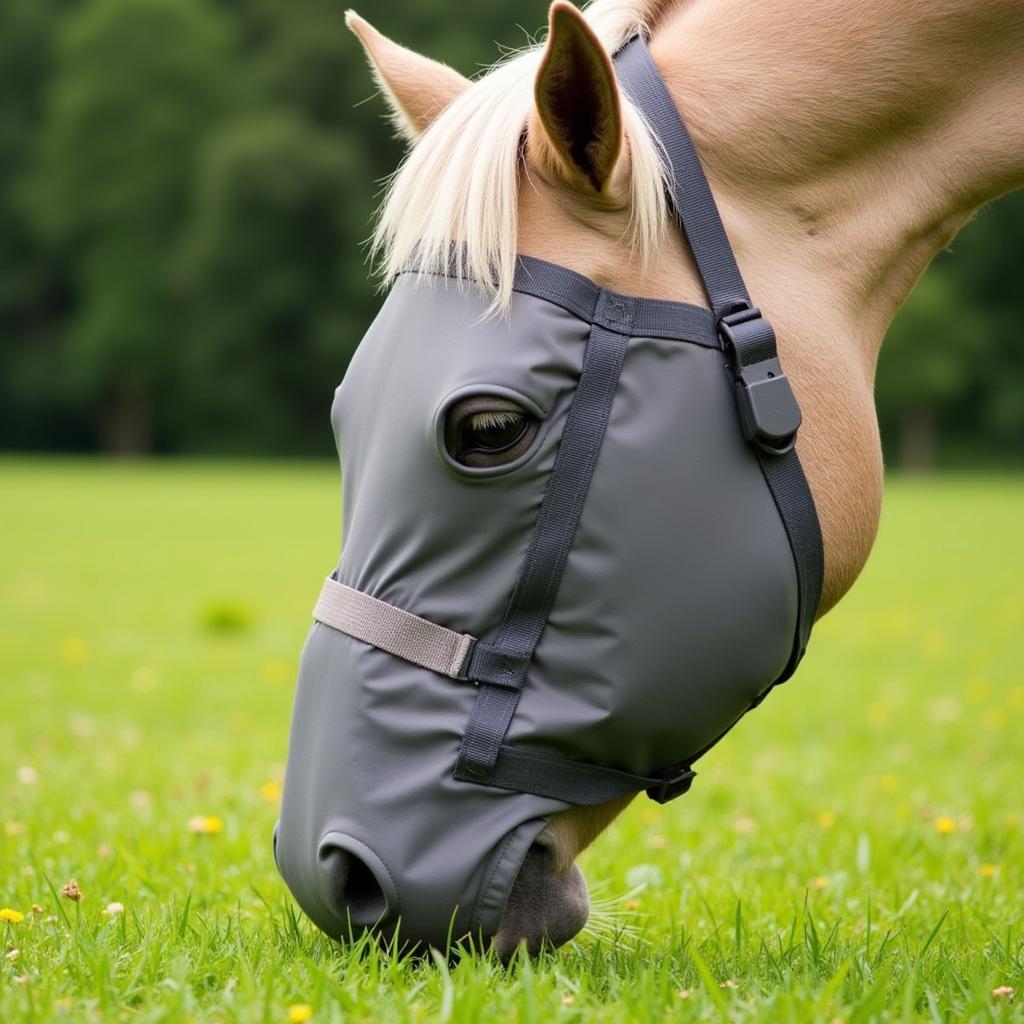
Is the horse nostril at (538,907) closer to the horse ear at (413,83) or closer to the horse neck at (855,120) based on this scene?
the horse neck at (855,120)

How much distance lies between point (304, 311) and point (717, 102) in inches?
1731

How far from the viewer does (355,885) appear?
2195 mm

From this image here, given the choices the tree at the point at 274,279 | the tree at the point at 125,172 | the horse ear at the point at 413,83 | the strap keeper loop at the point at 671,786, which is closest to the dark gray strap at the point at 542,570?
the strap keeper loop at the point at 671,786

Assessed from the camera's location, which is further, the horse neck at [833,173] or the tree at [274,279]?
the tree at [274,279]

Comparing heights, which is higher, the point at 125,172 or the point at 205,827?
the point at 205,827

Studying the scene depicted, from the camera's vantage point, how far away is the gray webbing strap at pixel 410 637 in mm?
2107

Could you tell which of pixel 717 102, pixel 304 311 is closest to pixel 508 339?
pixel 717 102

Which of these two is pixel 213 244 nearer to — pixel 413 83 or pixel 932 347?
pixel 932 347

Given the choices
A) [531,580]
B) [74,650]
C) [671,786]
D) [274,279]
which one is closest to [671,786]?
[671,786]

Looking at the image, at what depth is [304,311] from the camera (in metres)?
45.2

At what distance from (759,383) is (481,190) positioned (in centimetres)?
57

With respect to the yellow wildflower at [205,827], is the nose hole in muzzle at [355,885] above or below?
above

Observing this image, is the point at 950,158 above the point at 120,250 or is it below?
above

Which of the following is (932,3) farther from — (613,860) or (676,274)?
(613,860)
